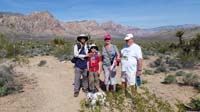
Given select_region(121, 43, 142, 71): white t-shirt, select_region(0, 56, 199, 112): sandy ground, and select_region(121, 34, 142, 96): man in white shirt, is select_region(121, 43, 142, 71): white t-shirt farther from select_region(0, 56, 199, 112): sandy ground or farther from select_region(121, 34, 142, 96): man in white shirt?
select_region(0, 56, 199, 112): sandy ground

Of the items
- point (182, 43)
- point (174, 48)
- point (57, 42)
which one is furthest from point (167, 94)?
point (57, 42)

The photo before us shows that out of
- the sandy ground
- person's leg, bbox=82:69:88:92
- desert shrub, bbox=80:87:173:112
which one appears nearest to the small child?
person's leg, bbox=82:69:88:92

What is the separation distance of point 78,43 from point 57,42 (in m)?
32.9

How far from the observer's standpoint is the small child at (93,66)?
10.3 meters

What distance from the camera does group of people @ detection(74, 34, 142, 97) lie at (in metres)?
9.16

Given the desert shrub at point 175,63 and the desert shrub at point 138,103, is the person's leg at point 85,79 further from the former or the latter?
the desert shrub at point 175,63

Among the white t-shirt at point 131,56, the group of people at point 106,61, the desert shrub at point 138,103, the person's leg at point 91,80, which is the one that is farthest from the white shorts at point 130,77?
the desert shrub at point 138,103

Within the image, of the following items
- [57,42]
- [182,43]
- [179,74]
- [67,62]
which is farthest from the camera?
[57,42]

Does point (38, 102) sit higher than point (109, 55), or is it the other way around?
point (109, 55)

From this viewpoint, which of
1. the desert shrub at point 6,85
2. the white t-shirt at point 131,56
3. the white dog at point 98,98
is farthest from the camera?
the desert shrub at point 6,85

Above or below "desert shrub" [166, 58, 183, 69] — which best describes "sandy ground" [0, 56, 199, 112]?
above

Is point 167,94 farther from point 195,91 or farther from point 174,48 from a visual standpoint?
point 174,48

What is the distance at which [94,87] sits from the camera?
10961 millimetres

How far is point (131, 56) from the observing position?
9133mm
